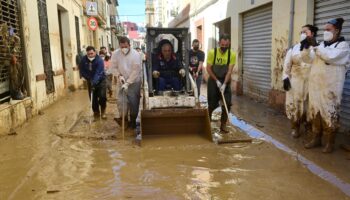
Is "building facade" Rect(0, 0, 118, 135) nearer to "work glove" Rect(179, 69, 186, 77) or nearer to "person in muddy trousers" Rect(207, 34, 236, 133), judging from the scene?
"work glove" Rect(179, 69, 186, 77)

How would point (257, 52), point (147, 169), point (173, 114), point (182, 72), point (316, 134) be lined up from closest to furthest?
point (147, 169) < point (316, 134) < point (173, 114) < point (182, 72) < point (257, 52)

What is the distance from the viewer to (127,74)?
6.88 meters

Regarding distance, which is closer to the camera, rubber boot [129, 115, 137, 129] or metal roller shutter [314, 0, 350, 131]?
metal roller shutter [314, 0, 350, 131]

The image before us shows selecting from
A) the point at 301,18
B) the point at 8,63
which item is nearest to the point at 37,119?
the point at 8,63

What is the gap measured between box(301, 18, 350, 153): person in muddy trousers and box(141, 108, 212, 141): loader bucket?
1.84 meters

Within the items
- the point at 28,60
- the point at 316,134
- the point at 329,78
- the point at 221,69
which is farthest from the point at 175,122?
the point at 28,60

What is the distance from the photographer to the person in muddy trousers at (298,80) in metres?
5.66

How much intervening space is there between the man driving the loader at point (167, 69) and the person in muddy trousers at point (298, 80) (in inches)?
82.8

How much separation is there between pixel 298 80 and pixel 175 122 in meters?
2.28

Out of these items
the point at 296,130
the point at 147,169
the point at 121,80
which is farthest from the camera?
the point at 121,80

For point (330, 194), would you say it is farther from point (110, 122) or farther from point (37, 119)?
point (37, 119)

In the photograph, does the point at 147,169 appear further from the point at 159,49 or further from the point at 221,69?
the point at 159,49

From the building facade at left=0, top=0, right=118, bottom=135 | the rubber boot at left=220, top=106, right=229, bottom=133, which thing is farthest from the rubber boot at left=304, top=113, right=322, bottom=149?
the building facade at left=0, top=0, right=118, bottom=135

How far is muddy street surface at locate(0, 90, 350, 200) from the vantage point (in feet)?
12.9
